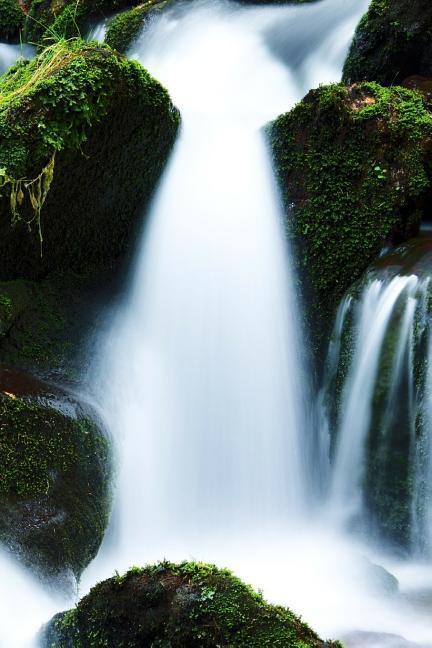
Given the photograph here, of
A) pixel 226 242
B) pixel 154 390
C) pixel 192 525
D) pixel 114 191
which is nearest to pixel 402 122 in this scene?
pixel 226 242

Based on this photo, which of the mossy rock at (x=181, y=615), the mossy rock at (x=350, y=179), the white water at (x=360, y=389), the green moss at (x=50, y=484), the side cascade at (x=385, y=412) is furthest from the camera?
the mossy rock at (x=350, y=179)

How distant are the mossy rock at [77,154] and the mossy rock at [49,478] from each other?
1299mm

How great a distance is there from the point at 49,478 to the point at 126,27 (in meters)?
7.12

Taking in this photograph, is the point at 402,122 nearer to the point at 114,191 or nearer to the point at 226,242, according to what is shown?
the point at 226,242

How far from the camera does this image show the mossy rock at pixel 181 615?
2.98 m

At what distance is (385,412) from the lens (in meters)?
5.51

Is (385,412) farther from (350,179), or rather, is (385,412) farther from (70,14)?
(70,14)

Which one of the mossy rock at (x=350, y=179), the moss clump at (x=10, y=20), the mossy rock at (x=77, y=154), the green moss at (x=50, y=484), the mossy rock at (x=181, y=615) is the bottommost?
Result: the mossy rock at (x=181, y=615)

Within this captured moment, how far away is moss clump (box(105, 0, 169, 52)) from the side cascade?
5.62m

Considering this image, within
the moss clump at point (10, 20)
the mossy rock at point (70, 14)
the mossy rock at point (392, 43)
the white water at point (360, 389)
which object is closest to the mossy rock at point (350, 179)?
the white water at point (360, 389)

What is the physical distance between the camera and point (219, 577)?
3.17 meters

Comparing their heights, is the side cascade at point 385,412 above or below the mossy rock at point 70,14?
below

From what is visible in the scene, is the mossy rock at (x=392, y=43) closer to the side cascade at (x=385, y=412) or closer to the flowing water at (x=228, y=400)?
the flowing water at (x=228, y=400)

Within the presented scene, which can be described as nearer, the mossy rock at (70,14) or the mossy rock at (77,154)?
the mossy rock at (77,154)
